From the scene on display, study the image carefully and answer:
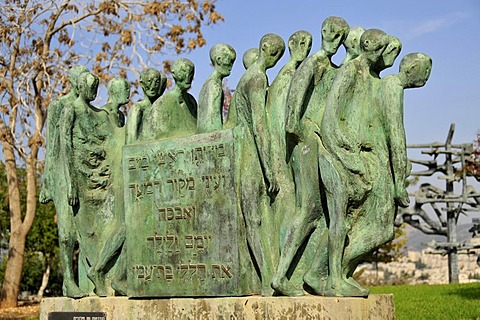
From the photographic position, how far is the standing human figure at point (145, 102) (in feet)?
29.4

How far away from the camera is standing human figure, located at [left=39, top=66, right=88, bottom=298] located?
9305 millimetres

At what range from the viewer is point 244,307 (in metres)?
7.56

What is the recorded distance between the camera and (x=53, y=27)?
69.4ft

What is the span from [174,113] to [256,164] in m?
1.37

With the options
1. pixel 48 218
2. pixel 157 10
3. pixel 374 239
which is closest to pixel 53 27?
pixel 157 10

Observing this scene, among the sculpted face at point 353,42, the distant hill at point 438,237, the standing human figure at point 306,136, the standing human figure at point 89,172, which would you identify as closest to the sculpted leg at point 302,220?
the standing human figure at point 306,136

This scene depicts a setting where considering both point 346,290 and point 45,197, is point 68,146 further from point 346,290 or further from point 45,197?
point 346,290

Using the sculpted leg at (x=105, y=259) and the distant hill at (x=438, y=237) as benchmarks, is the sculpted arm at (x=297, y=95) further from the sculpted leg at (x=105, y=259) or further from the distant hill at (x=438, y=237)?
the distant hill at (x=438, y=237)

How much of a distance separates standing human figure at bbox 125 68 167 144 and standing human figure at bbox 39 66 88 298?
0.75 meters

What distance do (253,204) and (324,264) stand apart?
0.87 meters

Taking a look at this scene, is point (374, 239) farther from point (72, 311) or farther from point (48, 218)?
point (48, 218)

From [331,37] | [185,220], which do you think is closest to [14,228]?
[185,220]

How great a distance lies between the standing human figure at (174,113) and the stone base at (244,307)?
69.4 inches

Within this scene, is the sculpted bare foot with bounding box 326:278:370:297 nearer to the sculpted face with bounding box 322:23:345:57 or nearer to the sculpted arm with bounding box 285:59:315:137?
the sculpted arm with bounding box 285:59:315:137
